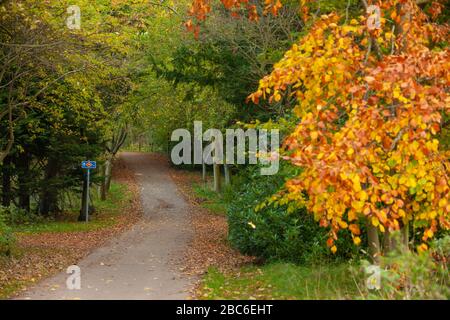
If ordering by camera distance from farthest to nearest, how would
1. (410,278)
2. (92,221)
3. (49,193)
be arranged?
(92,221) < (49,193) < (410,278)

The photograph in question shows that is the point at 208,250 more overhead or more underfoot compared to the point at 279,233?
more underfoot

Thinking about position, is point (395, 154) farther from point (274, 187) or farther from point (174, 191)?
point (174, 191)

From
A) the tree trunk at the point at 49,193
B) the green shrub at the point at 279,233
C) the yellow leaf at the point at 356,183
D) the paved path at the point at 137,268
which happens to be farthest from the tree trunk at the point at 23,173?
the yellow leaf at the point at 356,183

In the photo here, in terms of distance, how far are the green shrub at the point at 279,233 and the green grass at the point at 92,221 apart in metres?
11.9

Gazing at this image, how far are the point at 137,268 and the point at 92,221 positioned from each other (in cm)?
1456

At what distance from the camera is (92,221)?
27.6m

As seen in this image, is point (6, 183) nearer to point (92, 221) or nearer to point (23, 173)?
point (23, 173)

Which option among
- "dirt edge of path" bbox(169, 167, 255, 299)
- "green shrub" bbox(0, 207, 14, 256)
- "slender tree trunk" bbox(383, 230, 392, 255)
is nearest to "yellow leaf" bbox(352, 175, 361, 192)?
"slender tree trunk" bbox(383, 230, 392, 255)

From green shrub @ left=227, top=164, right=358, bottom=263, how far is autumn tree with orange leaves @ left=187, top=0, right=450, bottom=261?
3.17 metres

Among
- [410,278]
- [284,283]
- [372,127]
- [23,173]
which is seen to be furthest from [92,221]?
[410,278]

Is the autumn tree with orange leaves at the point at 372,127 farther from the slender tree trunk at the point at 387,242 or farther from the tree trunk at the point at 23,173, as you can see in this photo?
the tree trunk at the point at 23,173

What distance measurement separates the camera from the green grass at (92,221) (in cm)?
2447

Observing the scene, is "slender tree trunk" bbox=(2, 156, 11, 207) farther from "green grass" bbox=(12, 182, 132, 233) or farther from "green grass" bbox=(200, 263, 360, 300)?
"green grass" bbox=(200, 263, 360, 300)
